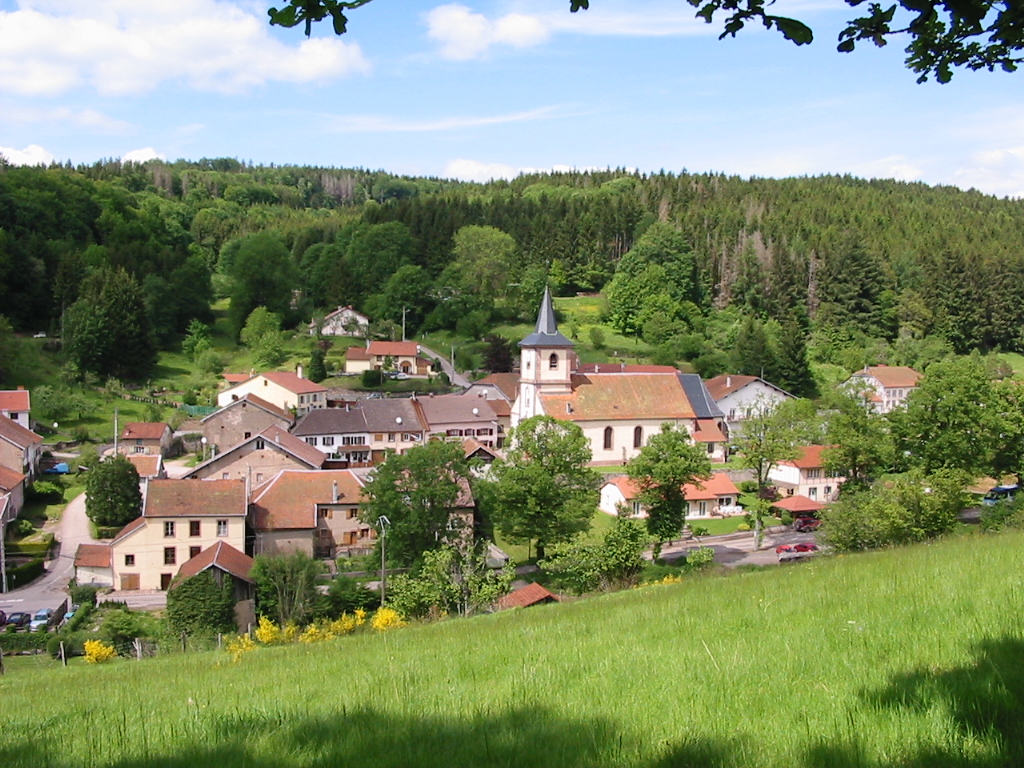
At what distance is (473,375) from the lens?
60938 mm

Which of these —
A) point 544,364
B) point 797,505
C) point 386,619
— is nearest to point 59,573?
point 386,619

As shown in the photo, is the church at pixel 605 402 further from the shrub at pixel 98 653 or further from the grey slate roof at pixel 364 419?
the shrub at pixel 98 653

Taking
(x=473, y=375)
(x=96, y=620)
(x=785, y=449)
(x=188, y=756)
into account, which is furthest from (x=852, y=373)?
(x=188, y=756)

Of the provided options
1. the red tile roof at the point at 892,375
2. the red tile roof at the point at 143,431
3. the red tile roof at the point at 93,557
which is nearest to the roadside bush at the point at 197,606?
the red tile roof at the point at 93,557

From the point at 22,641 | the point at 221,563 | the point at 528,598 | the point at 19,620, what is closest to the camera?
the point at 528,598

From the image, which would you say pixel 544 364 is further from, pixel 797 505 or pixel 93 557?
pixel 93 557

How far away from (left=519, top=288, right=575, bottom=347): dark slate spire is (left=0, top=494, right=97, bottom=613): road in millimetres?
22233

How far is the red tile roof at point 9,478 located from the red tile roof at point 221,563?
1220cm

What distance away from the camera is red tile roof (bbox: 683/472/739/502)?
38.1m

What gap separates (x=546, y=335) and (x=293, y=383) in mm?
15657

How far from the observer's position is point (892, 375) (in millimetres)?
59875

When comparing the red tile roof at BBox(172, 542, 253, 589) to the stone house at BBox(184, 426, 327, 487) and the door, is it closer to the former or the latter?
the door

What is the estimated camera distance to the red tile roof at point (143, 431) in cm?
4352

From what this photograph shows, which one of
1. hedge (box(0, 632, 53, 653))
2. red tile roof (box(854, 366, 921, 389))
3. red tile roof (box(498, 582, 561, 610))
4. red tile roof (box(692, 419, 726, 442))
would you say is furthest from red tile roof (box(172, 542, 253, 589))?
red tile roof (box(854, 366, 921, 389))
